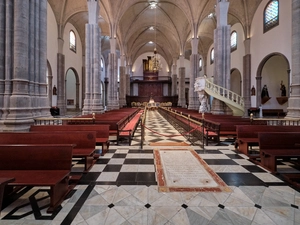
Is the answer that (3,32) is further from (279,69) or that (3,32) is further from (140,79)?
(140,79)

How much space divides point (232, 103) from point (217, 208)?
11.6 m

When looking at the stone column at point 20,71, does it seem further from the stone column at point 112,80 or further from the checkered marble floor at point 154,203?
the stone column at point 112,80

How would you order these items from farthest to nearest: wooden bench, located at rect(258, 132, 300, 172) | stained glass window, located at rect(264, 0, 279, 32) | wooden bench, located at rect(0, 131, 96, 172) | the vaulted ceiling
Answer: the vaulted ceiling < stained glass window, located at rect(264, 0, 279, 32) < wooden bench, located at rect(258, 132, 300, 172) < wooden bench, located at rect(0, 131, 96, 172)

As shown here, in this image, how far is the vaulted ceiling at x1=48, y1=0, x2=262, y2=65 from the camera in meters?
18.0

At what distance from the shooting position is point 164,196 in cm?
291

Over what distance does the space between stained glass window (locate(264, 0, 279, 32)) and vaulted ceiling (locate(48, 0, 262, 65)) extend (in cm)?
157

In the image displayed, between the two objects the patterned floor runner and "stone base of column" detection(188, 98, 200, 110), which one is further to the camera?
"stone base of column" detection(188, 98, 200, 110)

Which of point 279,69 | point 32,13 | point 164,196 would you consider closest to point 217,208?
point 164,196

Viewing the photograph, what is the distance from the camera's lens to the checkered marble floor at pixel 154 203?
7.72ft

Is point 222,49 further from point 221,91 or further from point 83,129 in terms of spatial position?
point 83,129

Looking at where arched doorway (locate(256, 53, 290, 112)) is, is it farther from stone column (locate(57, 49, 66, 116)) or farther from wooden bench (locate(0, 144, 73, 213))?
stone column (locate(57, 49, 66, 116))

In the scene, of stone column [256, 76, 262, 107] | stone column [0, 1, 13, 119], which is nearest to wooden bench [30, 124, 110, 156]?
stone column [0, 1, 13, 119]

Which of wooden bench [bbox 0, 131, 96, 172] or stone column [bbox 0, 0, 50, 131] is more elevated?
stone column [bbox 0, 0, 50, 131]

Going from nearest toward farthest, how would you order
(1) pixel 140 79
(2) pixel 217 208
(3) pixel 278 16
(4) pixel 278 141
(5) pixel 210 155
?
(2) pixel 217 208 → (4) pixel 278 141 → (5) pixel 210 155 → (3) pixel 278 16 → (1) pixel 140 79
